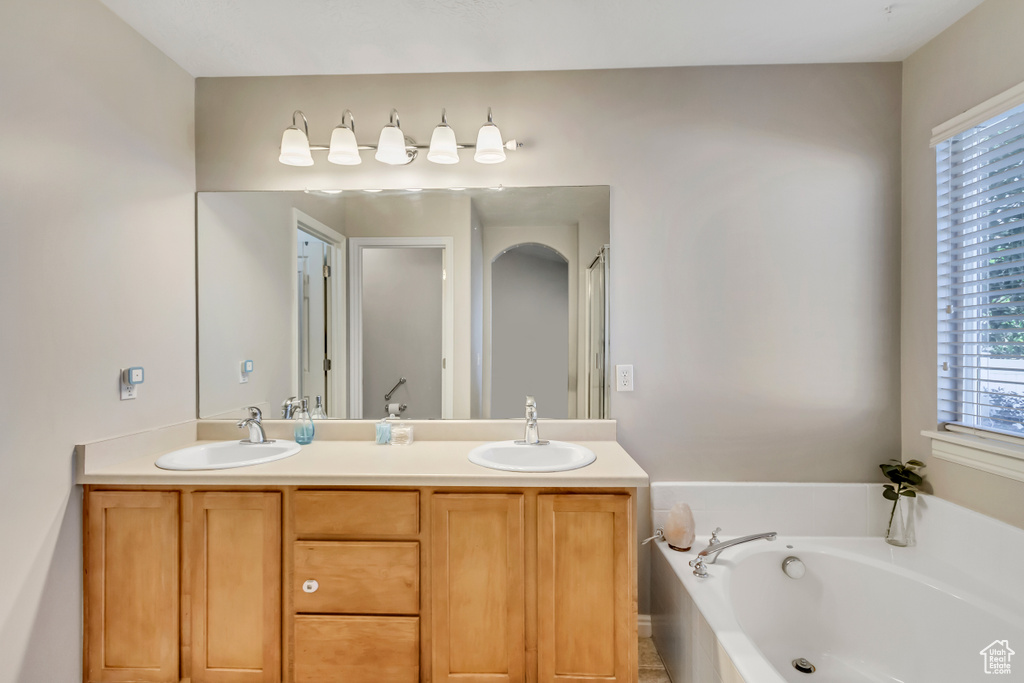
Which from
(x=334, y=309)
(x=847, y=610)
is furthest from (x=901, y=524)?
(x=334, y=309)

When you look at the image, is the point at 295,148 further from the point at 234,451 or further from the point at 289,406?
the point at 234,451

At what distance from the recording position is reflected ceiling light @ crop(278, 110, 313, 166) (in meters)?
1.92

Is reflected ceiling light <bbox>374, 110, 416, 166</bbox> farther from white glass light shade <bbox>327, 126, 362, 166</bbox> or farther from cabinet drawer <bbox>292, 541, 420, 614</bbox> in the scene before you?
cabinet drawer <bbox>292, 541, 420, 614</bbox>

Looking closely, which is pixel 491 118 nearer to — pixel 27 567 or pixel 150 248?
pixel 150 248

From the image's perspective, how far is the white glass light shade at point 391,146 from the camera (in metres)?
1.93

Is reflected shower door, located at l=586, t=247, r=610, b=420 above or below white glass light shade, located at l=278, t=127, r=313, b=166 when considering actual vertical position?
below

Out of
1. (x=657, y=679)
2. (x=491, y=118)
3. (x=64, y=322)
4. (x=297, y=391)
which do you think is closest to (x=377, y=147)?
(x=491, y=118)

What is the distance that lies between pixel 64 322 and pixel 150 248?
0.45m

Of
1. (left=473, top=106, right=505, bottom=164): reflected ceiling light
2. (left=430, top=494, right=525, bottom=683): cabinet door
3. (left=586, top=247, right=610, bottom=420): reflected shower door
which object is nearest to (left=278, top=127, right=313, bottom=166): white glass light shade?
(left=473, top=106, right=505, bottom=164): reflected ceiling light

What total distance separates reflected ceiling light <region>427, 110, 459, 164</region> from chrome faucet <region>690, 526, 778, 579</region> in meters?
1.78

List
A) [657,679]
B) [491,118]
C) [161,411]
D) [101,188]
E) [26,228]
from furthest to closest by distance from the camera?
[491,118] → [161,411] → [657,679] → [101,188] → [26,228]

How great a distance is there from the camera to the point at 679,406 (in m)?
2.03

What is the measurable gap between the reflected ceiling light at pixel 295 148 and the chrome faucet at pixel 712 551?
213 centimetres
